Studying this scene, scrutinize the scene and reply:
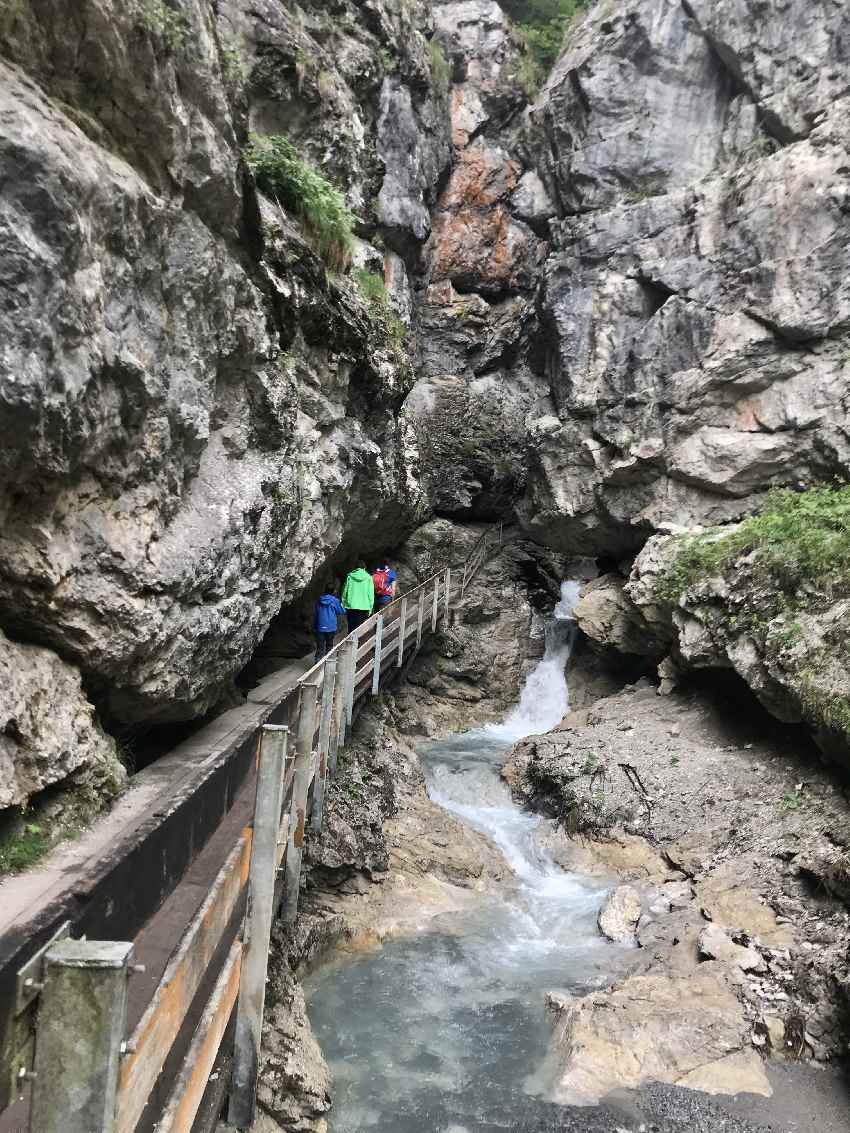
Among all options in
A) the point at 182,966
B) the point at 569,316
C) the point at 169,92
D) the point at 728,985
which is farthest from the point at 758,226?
the point at 182,966

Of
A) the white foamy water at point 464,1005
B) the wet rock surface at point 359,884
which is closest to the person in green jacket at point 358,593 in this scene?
the wet rock surface at point 359,884

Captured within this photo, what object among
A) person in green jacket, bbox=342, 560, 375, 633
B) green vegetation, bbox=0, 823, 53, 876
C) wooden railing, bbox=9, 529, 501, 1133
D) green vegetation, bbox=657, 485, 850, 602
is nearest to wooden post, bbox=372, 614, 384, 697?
person in green jacket, bbox=342, 560, 375, 633

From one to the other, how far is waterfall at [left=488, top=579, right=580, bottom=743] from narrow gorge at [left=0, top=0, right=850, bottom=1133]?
11 cm

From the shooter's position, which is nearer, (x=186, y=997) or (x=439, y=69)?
(x=186, y=997)

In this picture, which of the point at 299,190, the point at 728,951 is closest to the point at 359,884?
the point at 728,951

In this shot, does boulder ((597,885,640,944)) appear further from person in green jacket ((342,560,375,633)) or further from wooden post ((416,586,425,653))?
wooden post ((416,586,425,653))

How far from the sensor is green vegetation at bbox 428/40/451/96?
869 inches

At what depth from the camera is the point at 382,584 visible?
13.6m

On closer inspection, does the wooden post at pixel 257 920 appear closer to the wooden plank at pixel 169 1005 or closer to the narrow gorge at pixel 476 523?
the wooden plank at pixel 169 1005

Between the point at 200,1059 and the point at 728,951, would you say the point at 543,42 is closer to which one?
the point at 728,951

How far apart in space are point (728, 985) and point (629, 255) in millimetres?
15506

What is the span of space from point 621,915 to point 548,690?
8.97 meters

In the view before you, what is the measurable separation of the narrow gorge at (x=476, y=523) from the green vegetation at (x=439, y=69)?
1083 mm

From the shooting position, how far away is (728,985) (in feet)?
20.6
